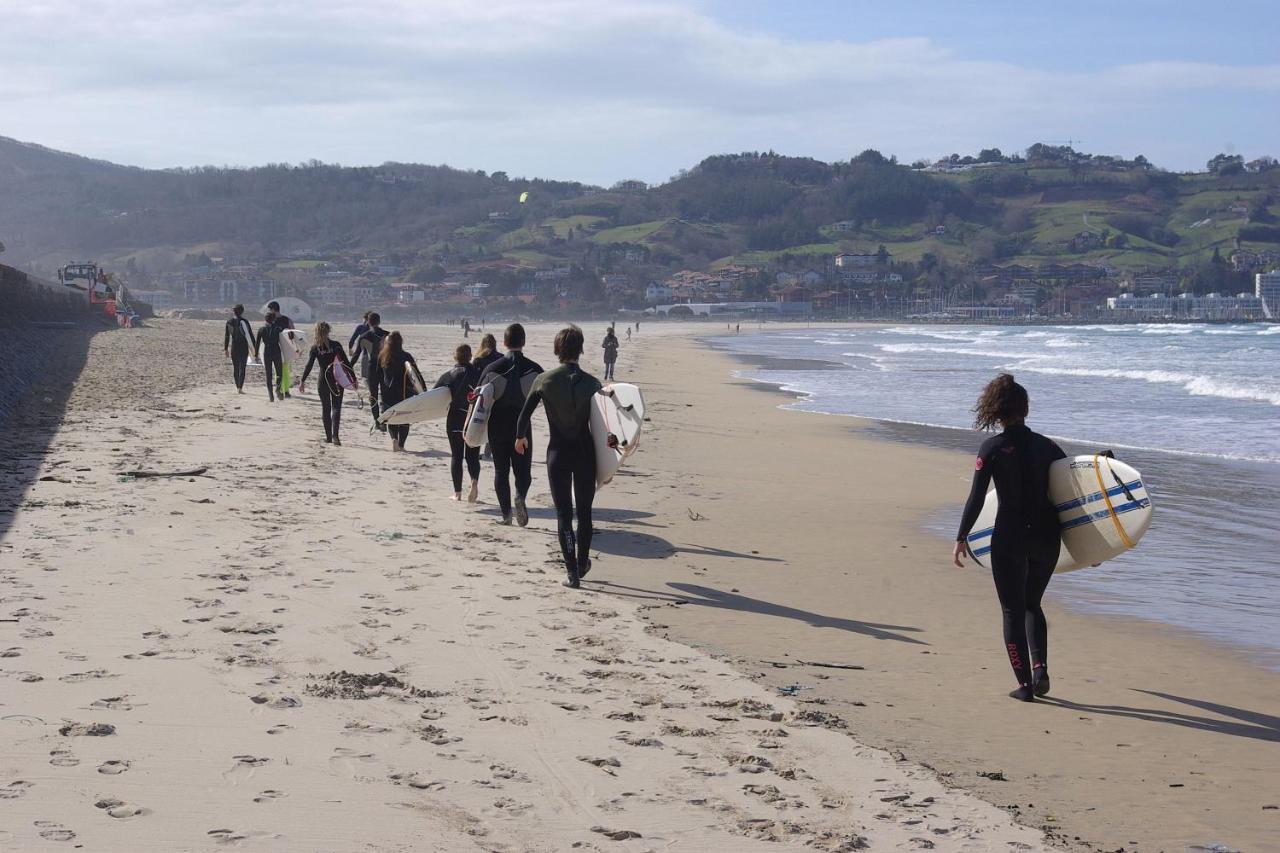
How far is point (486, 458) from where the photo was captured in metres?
12.9

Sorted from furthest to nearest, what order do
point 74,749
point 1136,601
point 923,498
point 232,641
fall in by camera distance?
1. point 923,498
2. point 1136,601
3. point 232,641
4. point 74,749

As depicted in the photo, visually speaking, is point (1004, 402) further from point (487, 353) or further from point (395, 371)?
point (395, 371)

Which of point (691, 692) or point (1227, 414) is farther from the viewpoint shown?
point (1227, 414)

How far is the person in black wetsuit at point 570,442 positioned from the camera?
24.2 feet

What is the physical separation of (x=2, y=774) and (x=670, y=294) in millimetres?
179775

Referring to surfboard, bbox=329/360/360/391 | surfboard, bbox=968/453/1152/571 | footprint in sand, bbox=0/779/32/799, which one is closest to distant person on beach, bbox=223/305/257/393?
surfboard, bbox=329/360/360/391

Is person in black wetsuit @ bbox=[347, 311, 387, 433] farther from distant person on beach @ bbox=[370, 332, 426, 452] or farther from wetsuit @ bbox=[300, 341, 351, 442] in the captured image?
distant person on beach @ bbox=[370, 332, 426, 452]

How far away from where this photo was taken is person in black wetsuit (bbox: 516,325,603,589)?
7387 millimetres

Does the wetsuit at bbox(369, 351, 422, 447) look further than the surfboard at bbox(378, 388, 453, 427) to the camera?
Yes

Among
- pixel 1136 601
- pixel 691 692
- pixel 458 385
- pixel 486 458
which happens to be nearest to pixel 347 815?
pixel 691 692

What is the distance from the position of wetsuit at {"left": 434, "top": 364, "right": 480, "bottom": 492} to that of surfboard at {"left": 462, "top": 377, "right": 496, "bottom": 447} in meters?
0.98

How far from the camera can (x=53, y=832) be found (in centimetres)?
351

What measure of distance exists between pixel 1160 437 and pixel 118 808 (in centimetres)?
1823

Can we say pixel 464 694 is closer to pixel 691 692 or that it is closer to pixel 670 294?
pixel 691 692
